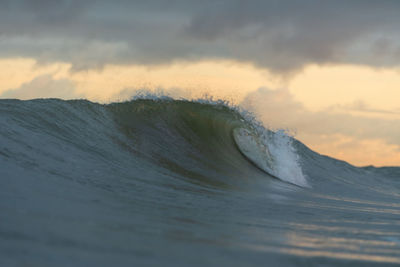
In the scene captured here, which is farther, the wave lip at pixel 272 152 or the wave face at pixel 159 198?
the wave lip at pixel 272 152

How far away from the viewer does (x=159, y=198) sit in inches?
242

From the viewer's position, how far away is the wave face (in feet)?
11.0

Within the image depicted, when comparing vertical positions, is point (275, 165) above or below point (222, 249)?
above

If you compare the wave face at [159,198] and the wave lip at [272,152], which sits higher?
the wave lip at [272,152]

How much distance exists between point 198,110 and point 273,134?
8.66 feet

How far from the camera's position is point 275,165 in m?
12.9

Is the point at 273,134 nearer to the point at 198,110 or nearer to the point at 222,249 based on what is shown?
the point at 198,110

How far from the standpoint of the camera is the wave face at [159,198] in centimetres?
336

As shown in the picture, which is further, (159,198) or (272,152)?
(272,152)

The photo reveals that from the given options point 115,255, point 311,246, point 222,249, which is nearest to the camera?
→ point 115,255

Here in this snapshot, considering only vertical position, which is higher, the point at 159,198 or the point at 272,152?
the point at 272,152

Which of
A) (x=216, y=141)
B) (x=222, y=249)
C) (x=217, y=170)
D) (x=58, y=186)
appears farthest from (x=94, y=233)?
(x=216, y=141)

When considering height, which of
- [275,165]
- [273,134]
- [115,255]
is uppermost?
[273,134]

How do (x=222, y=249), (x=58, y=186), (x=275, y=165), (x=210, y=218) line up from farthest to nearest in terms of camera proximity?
1. (x=275, y=165)
2. (x=58, y=186)
3. (x=210, y=218)
4. (x=222, y=249)
